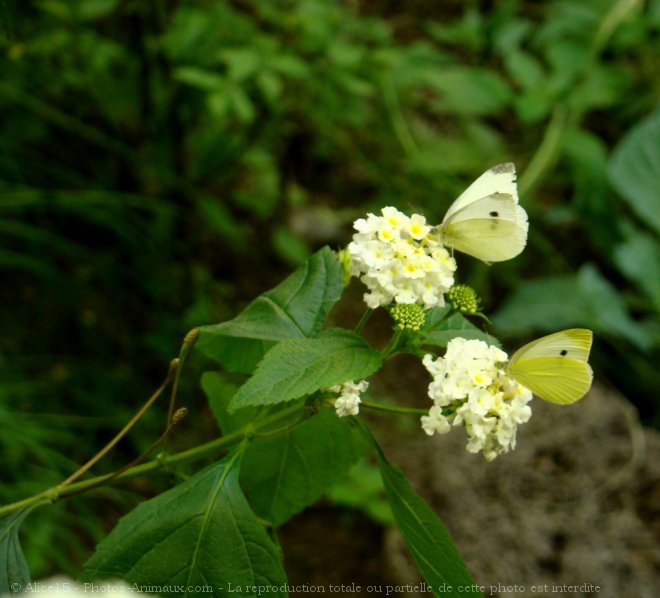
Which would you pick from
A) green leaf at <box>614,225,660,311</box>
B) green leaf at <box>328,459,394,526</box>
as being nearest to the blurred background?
green leaf at <box>614,225,660,311</box>

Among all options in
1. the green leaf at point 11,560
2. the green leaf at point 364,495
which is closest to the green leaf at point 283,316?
the green leaf at point 11,560

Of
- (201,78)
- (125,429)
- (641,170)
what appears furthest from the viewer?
(641,170)

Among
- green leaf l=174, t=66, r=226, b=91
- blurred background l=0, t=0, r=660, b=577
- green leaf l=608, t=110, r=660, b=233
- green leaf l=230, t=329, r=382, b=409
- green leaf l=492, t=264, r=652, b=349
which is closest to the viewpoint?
green leaf l=230, t=329, r=382, b=409

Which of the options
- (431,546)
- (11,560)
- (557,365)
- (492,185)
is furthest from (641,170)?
(11,560)

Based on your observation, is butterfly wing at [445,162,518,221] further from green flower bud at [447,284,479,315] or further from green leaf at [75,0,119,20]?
green leaf at [75,0,119,20]

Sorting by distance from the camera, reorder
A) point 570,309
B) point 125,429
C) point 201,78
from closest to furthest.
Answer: point 125,429, point 201,78, point 570,309

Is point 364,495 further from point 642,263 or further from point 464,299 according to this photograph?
point 464,299
